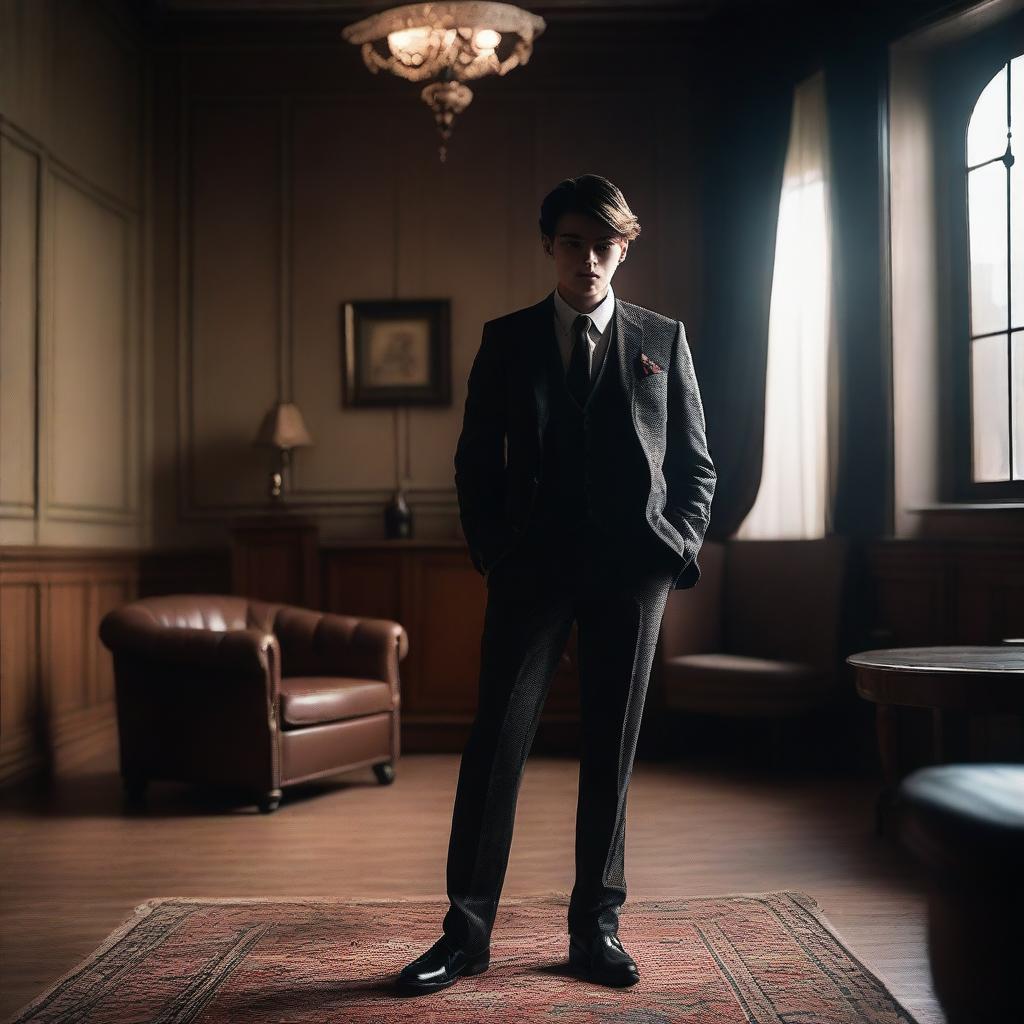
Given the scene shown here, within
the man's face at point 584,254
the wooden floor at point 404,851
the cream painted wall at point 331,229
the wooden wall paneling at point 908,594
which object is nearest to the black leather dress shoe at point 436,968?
the wooden floor at point 404,851

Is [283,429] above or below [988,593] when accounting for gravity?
above

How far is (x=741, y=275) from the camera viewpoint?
5871 mm

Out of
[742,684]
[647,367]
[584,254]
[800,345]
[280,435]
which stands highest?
[800,345]

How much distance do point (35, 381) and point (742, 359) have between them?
322cm

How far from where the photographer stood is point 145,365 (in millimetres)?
6414

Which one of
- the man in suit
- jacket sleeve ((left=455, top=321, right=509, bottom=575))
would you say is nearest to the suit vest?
the man in suit

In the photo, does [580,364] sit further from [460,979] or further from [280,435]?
[280,435]

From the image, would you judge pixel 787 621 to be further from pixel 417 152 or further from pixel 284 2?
pixel 284 2

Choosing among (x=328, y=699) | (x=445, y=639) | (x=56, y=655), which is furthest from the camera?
(x=445, y=639)

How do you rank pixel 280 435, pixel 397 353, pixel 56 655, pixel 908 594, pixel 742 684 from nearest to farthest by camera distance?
pixel 908 594 → pixel 742 684 → pixel 56 655 → pixel 280 435 → pixel 397 353

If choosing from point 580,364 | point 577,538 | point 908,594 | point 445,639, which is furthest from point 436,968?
point 445,639

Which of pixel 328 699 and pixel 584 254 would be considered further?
pixel 328 699

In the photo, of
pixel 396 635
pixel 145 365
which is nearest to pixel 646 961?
pixel 396 635

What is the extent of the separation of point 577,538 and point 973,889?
3.35 ft
